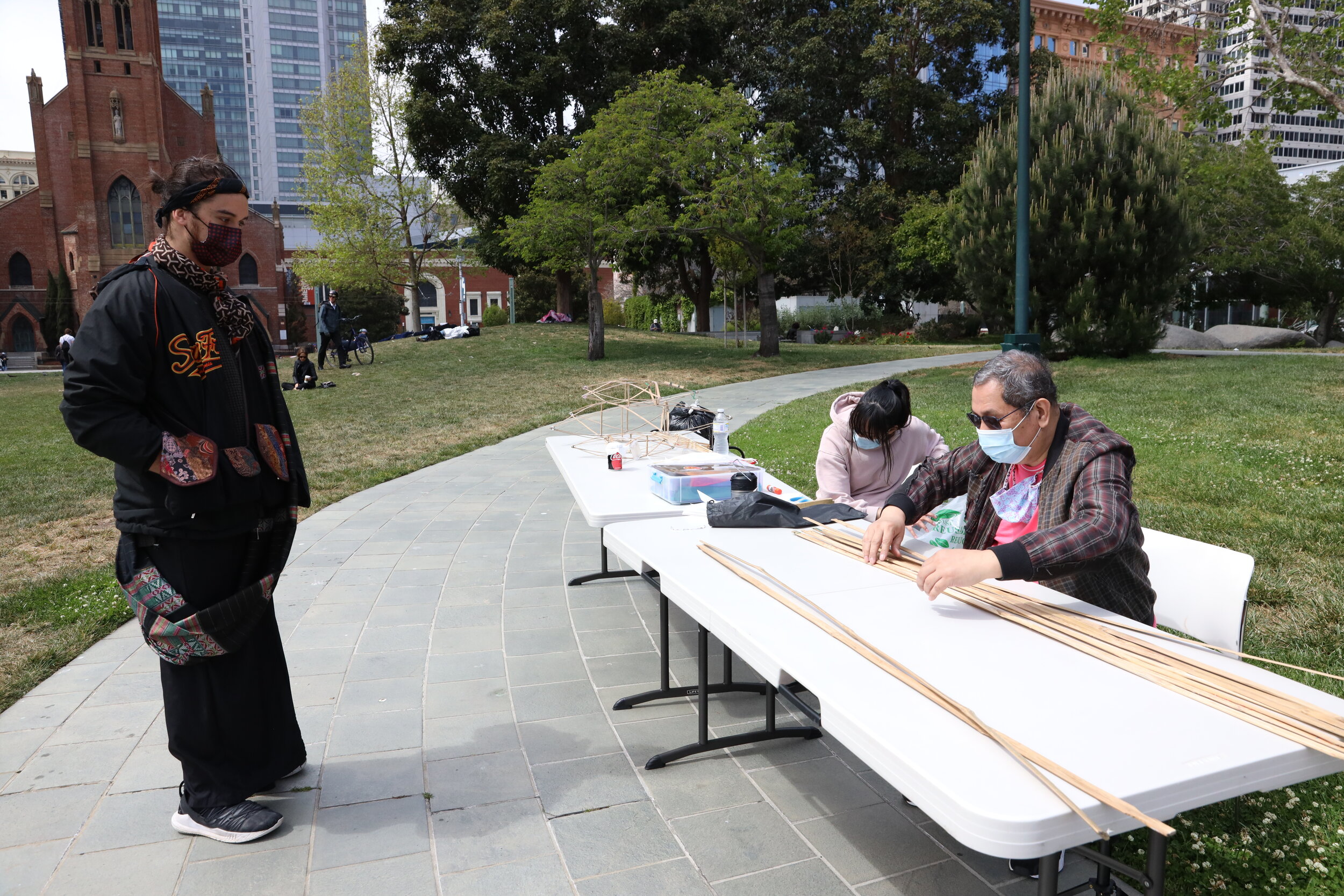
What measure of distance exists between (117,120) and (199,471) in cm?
5173

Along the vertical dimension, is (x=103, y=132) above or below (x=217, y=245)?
above

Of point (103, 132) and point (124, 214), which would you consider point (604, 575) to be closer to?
point (124, 214)

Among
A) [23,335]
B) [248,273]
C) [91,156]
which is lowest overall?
[23,335]

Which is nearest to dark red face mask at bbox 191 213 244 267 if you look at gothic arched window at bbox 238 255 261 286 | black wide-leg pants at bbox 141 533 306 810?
black wide-leg pants at bbox 141 533 306 810

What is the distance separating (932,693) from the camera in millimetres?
1490

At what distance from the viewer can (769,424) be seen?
11.3m

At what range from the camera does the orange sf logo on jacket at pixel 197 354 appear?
2227mm

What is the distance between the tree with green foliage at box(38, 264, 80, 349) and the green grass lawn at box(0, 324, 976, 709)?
15.4 m

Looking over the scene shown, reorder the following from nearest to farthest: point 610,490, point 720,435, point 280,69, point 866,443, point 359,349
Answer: point 610,490 < point 866,443 < point 720,435 < point 359,349 < point 280,69

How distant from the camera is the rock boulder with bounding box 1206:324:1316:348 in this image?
2394 cm

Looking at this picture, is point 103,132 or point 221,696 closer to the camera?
point 221,696

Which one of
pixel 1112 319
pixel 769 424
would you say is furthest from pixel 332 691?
pixel 1112 319

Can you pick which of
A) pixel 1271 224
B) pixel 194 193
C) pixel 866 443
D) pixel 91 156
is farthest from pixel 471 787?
pixel 91 156

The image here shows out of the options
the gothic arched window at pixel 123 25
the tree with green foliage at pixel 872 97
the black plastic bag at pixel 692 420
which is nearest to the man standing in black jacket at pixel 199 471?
the black plastic bag at pixel 692 420
